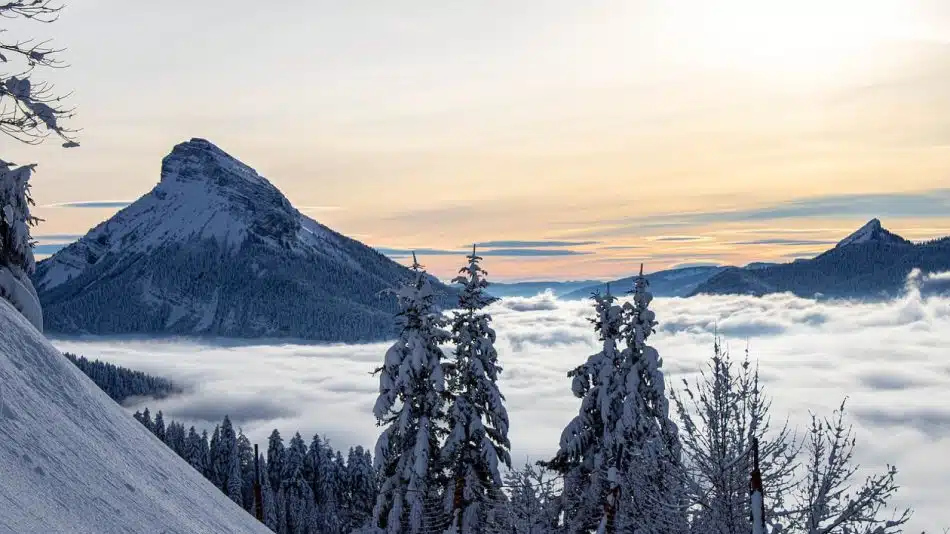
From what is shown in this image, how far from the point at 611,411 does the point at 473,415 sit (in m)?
4.31

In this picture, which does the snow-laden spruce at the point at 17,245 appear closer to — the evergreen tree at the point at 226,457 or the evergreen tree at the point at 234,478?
the evergreen tree at the point at 234,478

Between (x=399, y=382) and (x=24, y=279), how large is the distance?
1202 centimetres

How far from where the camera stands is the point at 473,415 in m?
23.3

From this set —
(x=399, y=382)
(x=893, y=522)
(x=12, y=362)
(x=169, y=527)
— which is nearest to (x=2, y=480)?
(x=169, y=527)

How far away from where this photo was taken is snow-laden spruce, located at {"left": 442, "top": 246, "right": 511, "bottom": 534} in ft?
76.3

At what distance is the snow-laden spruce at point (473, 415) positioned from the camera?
23.2 m

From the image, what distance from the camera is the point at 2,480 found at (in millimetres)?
6297

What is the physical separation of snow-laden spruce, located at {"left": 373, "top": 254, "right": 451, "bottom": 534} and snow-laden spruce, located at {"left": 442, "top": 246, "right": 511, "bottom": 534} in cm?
55

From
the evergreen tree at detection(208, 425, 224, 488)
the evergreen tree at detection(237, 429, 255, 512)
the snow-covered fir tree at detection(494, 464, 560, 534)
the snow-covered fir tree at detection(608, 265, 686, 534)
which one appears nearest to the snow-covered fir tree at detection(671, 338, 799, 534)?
the snow-covered fir tree at detection(608, 265, 686, 534)

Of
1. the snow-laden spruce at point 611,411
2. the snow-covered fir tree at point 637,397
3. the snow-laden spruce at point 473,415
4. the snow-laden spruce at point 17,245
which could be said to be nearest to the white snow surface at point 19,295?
the snow-laden spruce at point 17,245

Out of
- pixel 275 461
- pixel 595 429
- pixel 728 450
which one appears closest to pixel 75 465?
pixel 728 450

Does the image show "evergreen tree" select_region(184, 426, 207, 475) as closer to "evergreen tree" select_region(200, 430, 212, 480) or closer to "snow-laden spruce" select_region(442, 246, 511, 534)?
"evergreen tree" select_region(200, 430, 212, 480)

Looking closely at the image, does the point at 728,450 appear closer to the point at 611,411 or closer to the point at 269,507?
the point at 611,411

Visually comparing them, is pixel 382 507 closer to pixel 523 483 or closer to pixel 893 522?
pixel 523 483
